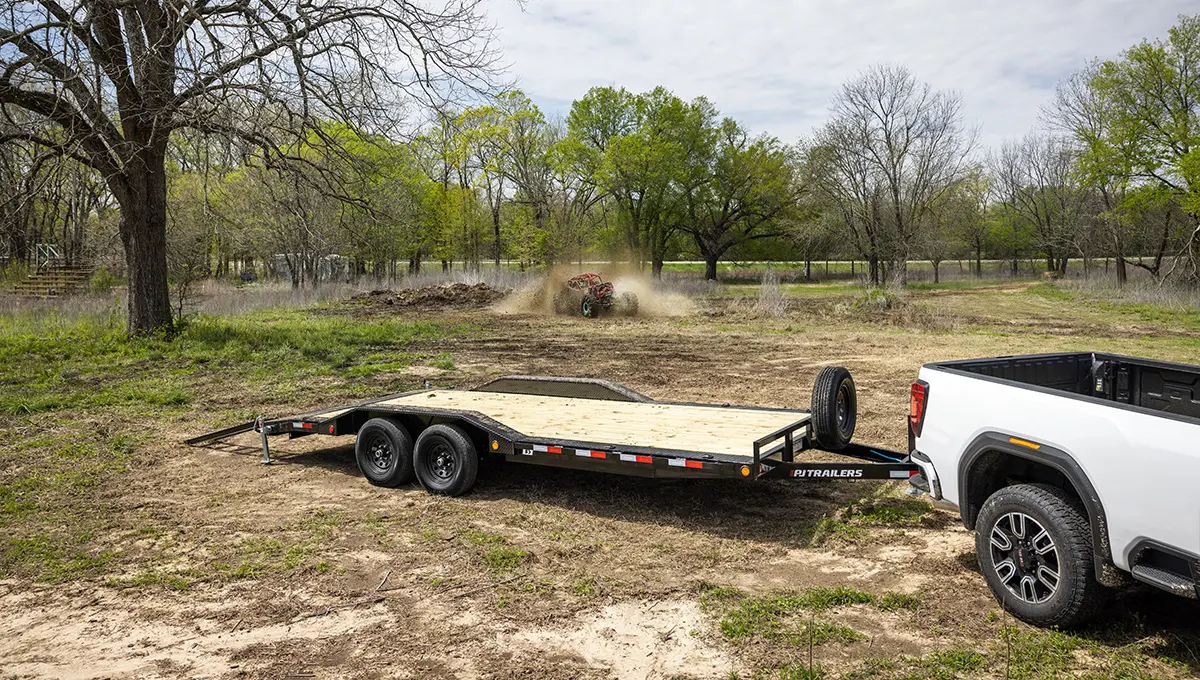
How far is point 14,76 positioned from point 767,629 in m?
17.2

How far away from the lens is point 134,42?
14.5 meters

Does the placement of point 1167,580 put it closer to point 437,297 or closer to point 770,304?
point 770,304

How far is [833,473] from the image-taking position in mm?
5441

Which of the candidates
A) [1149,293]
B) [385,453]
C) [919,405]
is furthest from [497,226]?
[919,405]

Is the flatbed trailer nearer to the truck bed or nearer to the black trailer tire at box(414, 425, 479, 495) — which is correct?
the black trailer tire at box(414, 425, 479, 495)

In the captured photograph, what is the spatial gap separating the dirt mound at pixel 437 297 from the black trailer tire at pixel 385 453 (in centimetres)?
2573

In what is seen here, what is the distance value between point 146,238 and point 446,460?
44.6 feet

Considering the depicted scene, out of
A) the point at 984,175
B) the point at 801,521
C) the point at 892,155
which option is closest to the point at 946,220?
the point at 984,175

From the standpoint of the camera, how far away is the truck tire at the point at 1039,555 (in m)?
3.81

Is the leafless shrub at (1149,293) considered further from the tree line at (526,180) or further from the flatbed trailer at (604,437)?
the flatbed trailer at (604,437)

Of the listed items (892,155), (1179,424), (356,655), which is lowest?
(356,655)

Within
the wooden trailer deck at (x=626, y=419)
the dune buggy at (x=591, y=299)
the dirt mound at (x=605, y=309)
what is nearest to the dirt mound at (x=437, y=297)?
the dirt mound at (x=605, y=309)

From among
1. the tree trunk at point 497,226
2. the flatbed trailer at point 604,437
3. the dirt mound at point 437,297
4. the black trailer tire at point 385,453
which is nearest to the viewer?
the flatbed trailer at point 604,437

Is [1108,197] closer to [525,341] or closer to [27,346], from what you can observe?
[525,341]
